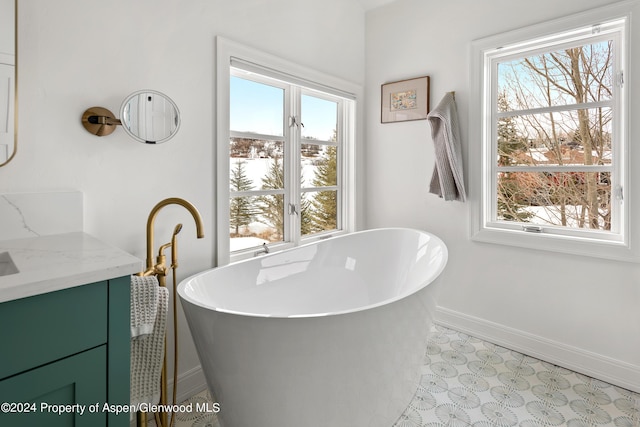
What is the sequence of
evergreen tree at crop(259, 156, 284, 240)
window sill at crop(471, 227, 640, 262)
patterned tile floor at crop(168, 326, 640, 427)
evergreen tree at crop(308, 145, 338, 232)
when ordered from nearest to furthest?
1. patterned tile floor at crop(168, 326, 640, 427)
2. window sill at crop(471, 227, 640, 262)
3. evergreen tree at crop(259, 156, 284, 240)
4. evergreen tree at crop(308, 145, 338, 232)

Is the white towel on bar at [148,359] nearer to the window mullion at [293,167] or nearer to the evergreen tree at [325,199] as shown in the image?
the window mullion at [293,167]

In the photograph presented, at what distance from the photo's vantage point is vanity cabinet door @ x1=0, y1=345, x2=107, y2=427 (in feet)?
2.57

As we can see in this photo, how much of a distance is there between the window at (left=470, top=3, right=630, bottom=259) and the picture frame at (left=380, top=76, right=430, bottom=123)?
0.38 m

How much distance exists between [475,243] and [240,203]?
1.68 metres

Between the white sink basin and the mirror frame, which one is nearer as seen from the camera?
the white sink basin

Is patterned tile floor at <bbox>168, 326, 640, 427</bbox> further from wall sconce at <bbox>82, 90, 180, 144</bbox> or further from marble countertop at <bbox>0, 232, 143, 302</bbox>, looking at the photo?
wall sconce at <bbox>82, 90, 180, 144</bbox>

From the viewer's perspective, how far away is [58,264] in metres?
0.92

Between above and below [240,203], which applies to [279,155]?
above

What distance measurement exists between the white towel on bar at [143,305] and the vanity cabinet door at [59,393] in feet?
0.46

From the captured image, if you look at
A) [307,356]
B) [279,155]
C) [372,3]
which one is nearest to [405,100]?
[372,3]

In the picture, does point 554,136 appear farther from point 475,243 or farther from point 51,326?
point 51,326

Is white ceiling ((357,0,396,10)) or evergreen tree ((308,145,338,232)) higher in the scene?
white ceiling ((357,0,396,10))

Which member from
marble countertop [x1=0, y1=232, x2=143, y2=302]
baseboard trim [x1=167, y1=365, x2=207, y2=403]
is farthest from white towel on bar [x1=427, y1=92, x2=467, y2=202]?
marble countertop [x1=0, y1=232, x2=143, y2=302]

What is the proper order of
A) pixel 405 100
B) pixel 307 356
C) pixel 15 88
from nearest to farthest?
pixel 307 356, pixel 15 88, pixel 405 100
